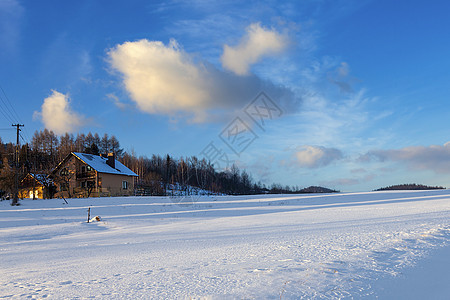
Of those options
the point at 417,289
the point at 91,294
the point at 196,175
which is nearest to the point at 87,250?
the point at 91,294

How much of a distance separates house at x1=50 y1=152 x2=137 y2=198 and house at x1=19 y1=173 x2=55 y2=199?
1159 mm

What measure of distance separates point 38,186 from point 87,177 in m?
9.17

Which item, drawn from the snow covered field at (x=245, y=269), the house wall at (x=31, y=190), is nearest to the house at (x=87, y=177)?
the house wall at (x=31, y=190)

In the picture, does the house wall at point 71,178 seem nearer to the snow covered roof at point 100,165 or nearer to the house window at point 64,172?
the house window at point 64,172

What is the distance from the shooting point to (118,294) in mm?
4738

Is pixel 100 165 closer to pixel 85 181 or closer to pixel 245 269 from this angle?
Result: pixel 85 181

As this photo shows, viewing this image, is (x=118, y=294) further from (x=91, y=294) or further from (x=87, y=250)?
(x=87, y=250)

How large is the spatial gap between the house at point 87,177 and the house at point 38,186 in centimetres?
116

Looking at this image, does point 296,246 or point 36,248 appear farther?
point 36,248

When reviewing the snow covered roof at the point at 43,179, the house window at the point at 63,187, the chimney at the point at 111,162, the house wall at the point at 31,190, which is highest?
the chimney at the point at 111,162

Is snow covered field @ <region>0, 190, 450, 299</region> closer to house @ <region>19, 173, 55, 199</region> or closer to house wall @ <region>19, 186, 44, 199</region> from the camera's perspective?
house @ <region>19, 173, 55, 199</region>

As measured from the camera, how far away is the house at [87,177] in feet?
161

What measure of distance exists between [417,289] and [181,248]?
5824 millimetres

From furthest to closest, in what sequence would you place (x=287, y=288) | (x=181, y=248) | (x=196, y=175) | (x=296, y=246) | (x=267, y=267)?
(x=196, y=175), (x=181, y=248), (x=296, y=246), (x=267, y=267), (x=287, y=288)
